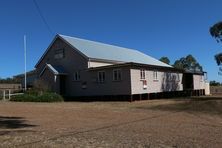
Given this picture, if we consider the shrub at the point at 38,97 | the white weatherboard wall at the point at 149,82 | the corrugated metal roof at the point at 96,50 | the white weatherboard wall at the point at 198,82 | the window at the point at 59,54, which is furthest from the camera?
the white weatherboard wall at the point at 198,82

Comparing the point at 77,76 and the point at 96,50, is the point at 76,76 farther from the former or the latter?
the point at 96,50

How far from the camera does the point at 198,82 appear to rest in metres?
43.8

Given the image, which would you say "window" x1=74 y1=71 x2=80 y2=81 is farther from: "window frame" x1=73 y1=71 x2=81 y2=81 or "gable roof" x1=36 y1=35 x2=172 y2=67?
"gable roof" x1=36 y1=35 x2=172 y2=67

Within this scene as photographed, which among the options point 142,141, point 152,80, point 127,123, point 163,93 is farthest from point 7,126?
point 163,93

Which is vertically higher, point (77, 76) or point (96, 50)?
point (96, 50)

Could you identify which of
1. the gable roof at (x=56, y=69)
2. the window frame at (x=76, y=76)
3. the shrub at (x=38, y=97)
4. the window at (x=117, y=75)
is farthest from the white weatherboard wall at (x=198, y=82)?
the shrub at (x=38, y=97)

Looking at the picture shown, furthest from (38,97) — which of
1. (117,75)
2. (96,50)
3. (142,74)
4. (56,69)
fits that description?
(96,50)

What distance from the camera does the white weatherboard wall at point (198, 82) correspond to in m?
42.6

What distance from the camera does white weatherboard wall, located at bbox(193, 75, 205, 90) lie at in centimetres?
4262

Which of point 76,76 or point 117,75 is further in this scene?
point 76,76

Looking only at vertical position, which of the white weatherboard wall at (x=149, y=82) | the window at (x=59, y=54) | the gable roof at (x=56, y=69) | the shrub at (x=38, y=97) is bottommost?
the shrub at (x=38, y=97)

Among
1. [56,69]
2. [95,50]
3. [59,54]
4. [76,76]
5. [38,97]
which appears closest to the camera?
[38,97]

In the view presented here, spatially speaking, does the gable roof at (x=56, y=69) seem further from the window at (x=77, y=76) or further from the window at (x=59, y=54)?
the window at (x=77, y=76)

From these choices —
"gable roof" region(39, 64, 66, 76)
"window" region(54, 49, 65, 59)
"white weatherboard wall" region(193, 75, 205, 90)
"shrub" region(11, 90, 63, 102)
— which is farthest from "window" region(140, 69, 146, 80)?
"white weatherboard wall" region(193, 75, 205, 90)
